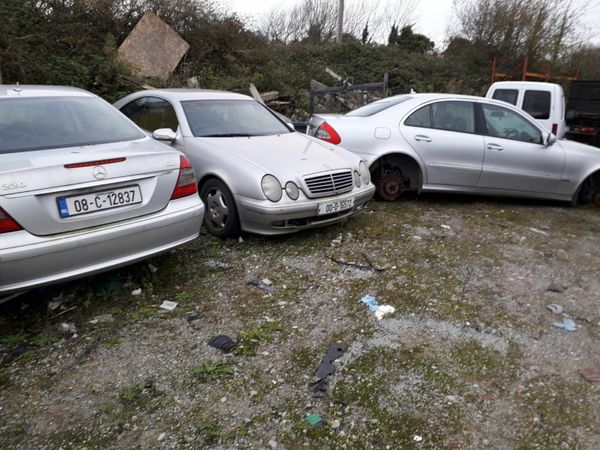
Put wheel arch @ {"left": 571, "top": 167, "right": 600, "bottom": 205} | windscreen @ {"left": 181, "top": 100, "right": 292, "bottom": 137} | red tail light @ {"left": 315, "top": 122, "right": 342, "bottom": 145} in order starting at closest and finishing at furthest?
windscreen @ {"left": 181, "top": 100, "right": 292, "bottom": 137} < red tail light @ {"left": 315, "top": 122, "right": 342, "bottom": 145} < wheel arch @ {"left": 571, "top": 167, "right": 600, "bottom": 205}

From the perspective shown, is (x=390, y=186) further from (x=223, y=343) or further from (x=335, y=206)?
(x=223, y=343)

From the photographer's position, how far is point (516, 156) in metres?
6.04

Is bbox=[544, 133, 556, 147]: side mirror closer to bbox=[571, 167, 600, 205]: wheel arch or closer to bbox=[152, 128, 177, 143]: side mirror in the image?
bbox=[571, 167, 600, 205]: wheel arch

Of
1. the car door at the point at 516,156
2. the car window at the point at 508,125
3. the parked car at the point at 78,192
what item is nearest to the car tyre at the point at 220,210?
the parked car at the point at 78,192

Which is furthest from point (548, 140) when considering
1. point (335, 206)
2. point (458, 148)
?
point (335, 206)

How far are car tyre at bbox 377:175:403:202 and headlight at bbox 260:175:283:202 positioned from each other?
91.5 inches

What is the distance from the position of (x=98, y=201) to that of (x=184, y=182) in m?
0.72

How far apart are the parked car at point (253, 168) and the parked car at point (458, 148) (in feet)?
3.20

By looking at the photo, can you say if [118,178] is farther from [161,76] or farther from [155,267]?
[161,76]

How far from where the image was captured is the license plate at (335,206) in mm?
4438

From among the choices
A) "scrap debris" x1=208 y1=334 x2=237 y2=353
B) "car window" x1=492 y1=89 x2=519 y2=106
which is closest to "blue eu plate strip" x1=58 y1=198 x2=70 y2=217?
"scrap debris" x1=208 y1=334 x2=237 y2=353

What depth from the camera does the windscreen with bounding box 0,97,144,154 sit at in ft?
10.6

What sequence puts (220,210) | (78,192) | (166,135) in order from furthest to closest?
(166,135) → (220,210) → (78,192)

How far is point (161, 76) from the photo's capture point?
43.2 ft
